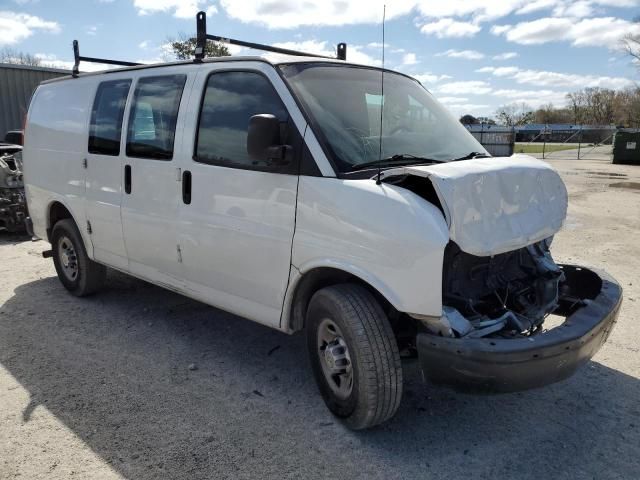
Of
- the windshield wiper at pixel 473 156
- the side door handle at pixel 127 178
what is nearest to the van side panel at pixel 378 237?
Answer: the windshield wiper at pixel 473 156

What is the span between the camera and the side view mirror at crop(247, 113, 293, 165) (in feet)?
10.2

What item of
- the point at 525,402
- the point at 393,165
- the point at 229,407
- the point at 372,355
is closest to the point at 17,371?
the point at 229,407

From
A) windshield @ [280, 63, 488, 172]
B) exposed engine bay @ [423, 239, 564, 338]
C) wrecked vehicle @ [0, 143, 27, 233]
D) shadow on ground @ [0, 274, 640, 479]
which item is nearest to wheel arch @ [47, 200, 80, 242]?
shadow on ground @ [0, 274, 640, 479]

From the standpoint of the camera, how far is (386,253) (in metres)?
2.80

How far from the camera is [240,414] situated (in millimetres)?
3402

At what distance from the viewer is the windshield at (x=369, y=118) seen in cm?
327

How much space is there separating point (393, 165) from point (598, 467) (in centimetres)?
199

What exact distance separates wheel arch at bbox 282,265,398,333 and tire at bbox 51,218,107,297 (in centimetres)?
288

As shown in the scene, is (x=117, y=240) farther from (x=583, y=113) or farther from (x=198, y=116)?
(x=583, y=113)

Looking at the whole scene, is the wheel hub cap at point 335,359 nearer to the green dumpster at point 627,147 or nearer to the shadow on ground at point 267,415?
the shadow on ground at point 267,415

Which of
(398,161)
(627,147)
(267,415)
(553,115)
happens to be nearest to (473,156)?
(398,161)

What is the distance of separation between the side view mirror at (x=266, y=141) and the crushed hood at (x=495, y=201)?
639mm

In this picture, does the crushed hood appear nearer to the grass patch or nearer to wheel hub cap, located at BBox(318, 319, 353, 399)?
wheel hub cap, located at BBox(318, 319, 353, 399)

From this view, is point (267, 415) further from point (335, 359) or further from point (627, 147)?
point (627, 147)
